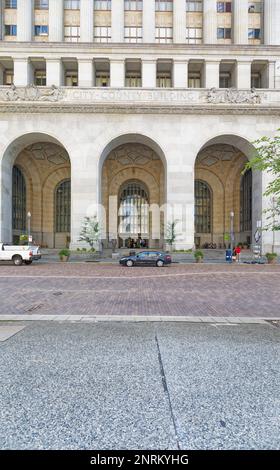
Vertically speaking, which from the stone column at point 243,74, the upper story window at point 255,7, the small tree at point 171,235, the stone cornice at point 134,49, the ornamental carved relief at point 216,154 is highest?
the upper story window at point 255,7

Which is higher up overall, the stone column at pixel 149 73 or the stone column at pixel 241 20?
the stone column at pixel 241 20

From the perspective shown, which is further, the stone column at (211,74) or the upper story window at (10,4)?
the upper story window at (10,4)

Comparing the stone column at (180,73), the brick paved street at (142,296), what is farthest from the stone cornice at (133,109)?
the brick paved street at (142,296)

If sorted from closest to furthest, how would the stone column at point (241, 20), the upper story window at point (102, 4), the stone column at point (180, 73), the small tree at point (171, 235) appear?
the small tree at point (171, 235) < the stone column at point (180, 73) < the stone column at point (241, 20) < the upper story window at point (102, 4)

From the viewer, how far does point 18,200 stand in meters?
35.0

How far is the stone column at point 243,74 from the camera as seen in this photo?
3048cm

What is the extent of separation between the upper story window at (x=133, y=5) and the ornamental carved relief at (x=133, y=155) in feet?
51.7

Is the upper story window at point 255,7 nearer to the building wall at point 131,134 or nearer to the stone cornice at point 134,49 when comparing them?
the stone cornice at point 134,49

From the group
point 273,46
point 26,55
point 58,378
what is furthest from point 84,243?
point 273,46

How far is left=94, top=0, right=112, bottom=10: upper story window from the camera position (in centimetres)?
3262

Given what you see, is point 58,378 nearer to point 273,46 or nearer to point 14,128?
point 14,128

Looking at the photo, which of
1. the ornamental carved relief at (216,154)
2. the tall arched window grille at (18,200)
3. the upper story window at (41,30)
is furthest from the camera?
the ornamental carved relief at (216,154)

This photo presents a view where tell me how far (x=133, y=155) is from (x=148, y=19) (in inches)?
611

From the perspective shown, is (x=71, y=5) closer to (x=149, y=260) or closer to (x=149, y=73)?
(x=149, y=73)
